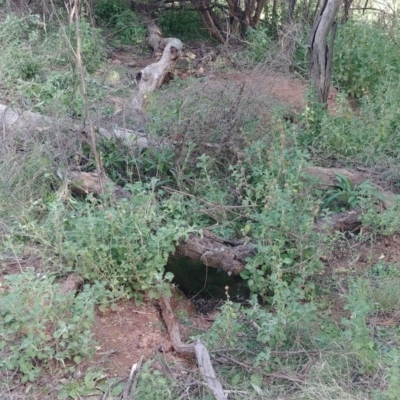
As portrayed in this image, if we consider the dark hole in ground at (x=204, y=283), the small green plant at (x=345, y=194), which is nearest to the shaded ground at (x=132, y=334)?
the dark hole in ground at (x=204, y=283)

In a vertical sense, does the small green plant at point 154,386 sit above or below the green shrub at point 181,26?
below

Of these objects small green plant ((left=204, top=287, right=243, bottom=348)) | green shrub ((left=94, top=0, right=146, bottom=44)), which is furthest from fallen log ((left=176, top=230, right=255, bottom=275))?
green shrub ((left=94, top=0, right=146, bottom=44))

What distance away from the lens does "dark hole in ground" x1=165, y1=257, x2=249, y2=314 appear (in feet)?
14.4

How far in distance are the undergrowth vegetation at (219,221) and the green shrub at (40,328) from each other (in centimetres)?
1

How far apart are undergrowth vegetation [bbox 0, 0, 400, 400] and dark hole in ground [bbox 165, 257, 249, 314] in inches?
2.5

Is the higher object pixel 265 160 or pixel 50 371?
pixel 265 160

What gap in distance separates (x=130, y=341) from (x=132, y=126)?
2.45m

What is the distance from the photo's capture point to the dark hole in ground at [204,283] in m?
4.38

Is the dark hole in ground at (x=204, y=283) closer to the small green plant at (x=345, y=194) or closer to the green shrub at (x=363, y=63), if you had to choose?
the small green plant at (x=345, y=194)

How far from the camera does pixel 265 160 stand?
5109 mm

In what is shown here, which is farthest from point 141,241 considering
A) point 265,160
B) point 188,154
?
point 265,160

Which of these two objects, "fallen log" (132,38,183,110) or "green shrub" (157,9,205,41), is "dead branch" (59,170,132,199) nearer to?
"fallen log" (132,38,183,110)

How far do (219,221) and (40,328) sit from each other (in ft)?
5.67

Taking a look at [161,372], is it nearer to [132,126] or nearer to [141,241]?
[141,241]
